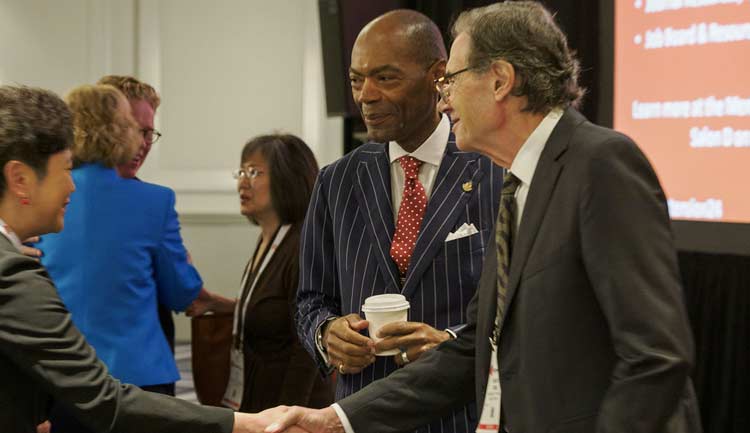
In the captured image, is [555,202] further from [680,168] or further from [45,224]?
[680,168]

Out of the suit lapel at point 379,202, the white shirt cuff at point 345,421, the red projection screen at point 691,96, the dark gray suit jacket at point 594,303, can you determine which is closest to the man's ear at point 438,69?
the suit lapel at point 379,202

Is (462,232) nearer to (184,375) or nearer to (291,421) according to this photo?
(291,421)

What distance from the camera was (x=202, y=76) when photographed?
319 inches

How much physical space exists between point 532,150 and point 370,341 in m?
0.63

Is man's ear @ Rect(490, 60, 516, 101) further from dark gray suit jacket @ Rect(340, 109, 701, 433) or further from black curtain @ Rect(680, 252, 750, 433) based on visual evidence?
black curtain @ Rect(680, 252, 750, 433)

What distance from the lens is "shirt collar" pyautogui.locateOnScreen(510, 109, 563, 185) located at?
1.89 m

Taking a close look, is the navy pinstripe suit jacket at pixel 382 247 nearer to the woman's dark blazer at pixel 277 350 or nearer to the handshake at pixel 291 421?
the handshake at pixel 291 421

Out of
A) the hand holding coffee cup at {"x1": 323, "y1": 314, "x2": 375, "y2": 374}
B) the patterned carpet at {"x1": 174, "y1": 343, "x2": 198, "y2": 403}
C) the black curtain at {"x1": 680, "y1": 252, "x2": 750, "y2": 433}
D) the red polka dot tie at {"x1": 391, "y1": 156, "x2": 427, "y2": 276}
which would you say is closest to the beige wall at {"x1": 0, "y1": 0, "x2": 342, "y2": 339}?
the patterned carpet at {"x1": 174, "y1": 343, "x2": 198, "y2": 403}

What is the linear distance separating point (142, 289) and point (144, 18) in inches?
201

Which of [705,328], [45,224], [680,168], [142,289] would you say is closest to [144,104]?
[142,289]

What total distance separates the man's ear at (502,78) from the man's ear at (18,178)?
0.97 meters

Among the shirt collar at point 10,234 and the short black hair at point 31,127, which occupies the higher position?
the short black hair at point 31,127

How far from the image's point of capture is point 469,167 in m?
2.47

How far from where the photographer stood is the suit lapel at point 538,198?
1.76 metres
